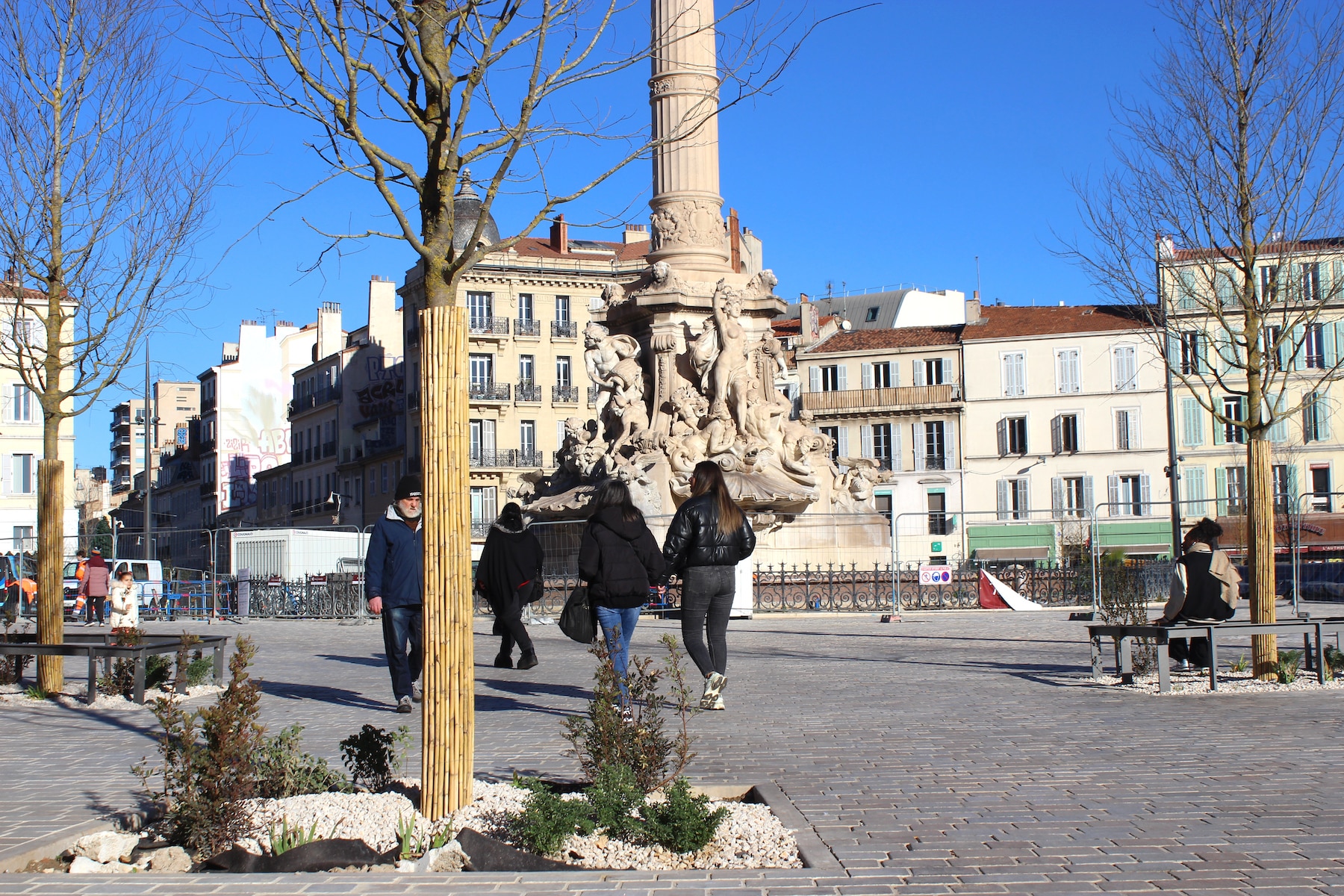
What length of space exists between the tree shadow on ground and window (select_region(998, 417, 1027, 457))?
54310mm

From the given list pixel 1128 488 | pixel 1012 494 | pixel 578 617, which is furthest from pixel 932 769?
pixel 1128 488

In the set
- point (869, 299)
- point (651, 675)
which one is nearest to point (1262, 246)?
point (651, 675)

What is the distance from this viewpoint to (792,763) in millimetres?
7613

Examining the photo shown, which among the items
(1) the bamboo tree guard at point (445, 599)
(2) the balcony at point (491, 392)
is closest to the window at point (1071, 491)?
(2) the balcony at point (491, 392)

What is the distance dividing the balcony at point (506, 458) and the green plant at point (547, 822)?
189 ft

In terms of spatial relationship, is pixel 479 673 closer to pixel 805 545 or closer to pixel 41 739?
pixel 41 739

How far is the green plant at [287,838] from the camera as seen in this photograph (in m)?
5.31

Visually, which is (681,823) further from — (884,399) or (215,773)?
(884,399)

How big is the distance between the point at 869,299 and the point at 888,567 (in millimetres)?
57718

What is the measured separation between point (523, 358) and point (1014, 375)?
2168cm

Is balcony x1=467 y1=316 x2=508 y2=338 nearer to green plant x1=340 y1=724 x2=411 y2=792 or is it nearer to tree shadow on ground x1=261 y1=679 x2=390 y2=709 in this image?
tree shadow on ground x1=261 y1=679 x2=390 y2=709

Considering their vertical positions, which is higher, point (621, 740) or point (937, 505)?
point (937, 505)

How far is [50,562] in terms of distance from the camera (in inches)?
466

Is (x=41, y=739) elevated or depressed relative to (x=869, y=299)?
depressed
